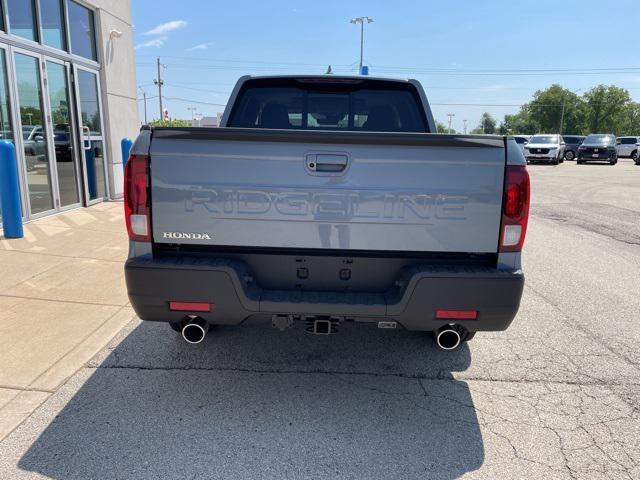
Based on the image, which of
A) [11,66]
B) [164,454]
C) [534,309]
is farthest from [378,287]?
[11,66]

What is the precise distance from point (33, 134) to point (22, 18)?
5.99ft

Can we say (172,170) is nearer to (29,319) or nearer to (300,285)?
(300,285)

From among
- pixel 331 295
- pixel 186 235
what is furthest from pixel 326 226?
pixel 186 235

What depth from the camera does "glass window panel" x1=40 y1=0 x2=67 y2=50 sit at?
8.46 meters

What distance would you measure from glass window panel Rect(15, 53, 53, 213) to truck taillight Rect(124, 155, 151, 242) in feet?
21.3

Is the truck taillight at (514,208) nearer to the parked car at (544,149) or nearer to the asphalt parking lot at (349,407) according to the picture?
the asphalt parking lot at (349,407)

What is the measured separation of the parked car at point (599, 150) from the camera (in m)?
31.2

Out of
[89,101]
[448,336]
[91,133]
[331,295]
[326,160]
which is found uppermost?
[89,101]

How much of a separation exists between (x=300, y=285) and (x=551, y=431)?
1.71 m

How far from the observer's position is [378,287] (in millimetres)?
2881

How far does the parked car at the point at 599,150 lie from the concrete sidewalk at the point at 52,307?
104 ft

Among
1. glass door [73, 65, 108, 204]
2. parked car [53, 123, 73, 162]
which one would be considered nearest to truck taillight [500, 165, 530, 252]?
parked car [53, 123, 73, 162]

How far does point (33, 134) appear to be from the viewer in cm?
826

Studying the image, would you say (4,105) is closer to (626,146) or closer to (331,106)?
(331,106)
